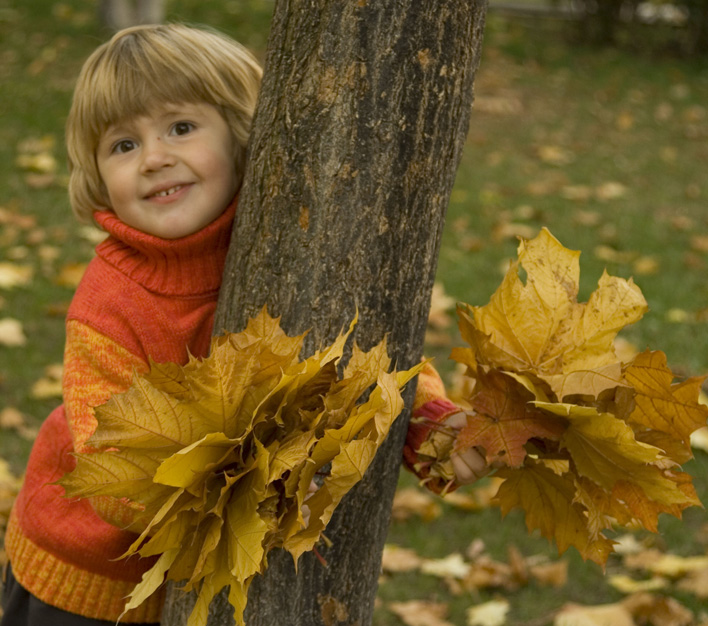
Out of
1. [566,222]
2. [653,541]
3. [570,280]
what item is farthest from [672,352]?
[570,280]

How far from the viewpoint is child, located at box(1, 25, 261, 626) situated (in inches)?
71.9

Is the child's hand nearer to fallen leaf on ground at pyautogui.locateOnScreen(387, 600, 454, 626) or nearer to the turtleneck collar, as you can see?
the turtleneck collar

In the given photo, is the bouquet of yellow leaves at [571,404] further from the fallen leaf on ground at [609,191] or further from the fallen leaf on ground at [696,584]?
the fallen leaf on ground at [609,191]

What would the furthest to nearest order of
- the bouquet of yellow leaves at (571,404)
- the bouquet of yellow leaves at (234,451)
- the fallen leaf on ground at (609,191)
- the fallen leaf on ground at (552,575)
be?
the fallen leaf on ground at (609,191) < the fallen leaf on ground at (552,575) < the bouquet of yellow leaves at (571,404) < the bouquet of yellow leaves at (234,451)

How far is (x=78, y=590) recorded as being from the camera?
6.27ft

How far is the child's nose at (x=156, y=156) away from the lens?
181 centimetres

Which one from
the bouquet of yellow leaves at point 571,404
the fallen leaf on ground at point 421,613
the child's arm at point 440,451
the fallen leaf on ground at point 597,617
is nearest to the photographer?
the bouquet of yellow leaves at point 571,404

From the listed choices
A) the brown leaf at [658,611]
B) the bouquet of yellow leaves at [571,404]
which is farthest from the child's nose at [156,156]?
the brown leaf at [658,611]

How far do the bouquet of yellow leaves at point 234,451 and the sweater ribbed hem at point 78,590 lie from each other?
0.57 metres

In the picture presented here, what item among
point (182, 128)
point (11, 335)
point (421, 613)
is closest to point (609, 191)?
point (11, 335)

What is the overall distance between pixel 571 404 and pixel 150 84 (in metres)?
1.05

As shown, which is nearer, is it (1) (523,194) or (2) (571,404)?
(2) (571,404)

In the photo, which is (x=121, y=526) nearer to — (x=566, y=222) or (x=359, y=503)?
(x=359, y=503)

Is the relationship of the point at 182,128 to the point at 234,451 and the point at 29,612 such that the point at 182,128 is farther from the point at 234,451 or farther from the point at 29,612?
the point at 29,612
